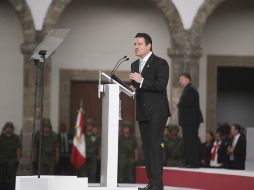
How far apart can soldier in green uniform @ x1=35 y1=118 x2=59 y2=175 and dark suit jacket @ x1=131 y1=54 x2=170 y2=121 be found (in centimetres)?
928

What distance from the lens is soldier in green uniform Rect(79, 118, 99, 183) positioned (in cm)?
1878

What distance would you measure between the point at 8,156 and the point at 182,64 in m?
4.39

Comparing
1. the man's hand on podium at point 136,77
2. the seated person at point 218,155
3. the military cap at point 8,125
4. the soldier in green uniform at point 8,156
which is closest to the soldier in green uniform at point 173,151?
the seated person at point 218,155

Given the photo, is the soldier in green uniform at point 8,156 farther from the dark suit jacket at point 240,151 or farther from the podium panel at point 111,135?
the podium panel at point 111,135

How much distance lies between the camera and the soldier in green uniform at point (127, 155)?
18.6 metres

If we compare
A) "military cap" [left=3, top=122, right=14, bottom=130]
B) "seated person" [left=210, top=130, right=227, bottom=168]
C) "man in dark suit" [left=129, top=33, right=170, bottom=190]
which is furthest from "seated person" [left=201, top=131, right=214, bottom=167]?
"man in dark suit" [left=129, top=33, right=170, bottom=190]

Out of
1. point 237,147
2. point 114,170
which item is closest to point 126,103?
point 237,147

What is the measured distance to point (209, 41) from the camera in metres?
20.7

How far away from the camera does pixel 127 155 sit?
61.5 feet

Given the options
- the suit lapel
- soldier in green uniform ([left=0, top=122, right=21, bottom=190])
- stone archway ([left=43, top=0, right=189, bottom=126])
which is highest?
stone archway ([left=43, top=0, right=189, bottom=126])

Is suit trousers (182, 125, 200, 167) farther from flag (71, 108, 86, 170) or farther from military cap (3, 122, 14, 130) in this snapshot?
military cap (3, 122, 14, 130)

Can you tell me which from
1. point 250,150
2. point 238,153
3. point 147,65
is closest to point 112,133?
point 147,65

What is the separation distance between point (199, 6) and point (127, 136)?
3412mm

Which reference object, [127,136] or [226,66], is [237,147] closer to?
[127,136]
